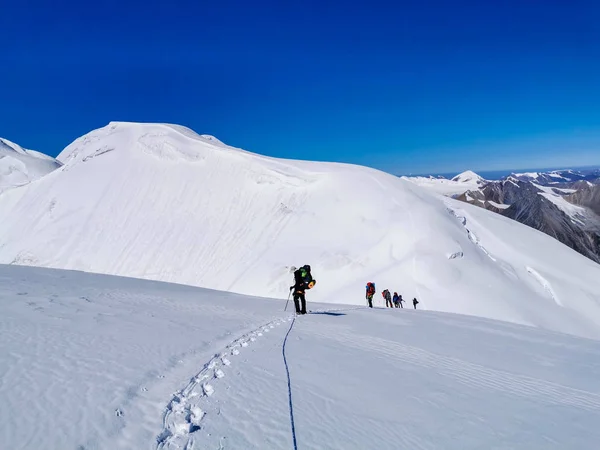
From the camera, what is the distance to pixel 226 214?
43094 mm

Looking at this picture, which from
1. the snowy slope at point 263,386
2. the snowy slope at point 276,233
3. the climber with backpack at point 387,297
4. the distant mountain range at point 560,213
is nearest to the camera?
the snowy slope at point 263,386

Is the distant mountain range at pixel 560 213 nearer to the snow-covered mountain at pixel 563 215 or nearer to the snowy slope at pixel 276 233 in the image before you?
the snow-covered mountain at pixel 563 215

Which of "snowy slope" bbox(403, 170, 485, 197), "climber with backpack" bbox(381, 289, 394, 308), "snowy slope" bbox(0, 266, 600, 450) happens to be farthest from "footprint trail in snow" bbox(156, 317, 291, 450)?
"snowy slope" bbox(403, 170, 485, 197)

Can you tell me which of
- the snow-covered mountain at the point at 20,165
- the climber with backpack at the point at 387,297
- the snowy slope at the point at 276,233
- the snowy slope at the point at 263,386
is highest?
the snow-covered mountain at the point at 20,165

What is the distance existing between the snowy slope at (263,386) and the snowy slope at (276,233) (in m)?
18.4

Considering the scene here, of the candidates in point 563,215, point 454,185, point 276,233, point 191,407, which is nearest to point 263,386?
point 191,407

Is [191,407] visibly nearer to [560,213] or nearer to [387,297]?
[387,297]

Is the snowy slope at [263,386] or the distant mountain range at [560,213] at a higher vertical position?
the distant mountain range at [560,213]

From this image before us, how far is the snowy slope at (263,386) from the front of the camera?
4105mm

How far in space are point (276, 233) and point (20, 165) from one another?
98268mm

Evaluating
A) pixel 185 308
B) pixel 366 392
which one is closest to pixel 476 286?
pixel 185 308

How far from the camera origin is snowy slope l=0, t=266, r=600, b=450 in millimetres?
4105

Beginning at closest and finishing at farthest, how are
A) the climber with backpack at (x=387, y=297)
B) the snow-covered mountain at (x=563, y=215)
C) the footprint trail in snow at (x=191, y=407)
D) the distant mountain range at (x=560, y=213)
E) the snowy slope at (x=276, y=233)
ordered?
the footprint trail in snow at (x=191, y=407)
the climber with backpack at (x=387, y=297)
the snowy slope at (x=276, y=233)
the snow-covered mountain at (x=563, y=215)
the distant mountain range at (x=560, y=213)

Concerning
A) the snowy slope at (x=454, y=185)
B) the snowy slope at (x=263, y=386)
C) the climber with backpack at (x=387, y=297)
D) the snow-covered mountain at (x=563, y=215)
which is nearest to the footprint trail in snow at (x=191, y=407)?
the snowy slope at (x=263, y=386)
